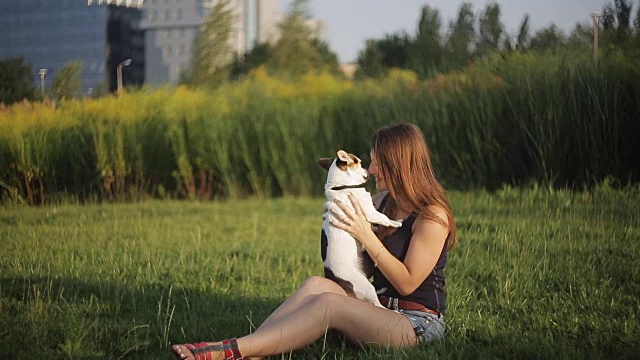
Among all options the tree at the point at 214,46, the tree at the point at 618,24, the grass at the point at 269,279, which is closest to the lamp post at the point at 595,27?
the tree at the point at 618,24

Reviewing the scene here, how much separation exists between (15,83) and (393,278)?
10.3m

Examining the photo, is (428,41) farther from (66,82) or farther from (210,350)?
(210,350)

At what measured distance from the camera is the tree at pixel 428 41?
50.6ft

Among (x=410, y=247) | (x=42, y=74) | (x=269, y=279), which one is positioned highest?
(x=42, y=74)

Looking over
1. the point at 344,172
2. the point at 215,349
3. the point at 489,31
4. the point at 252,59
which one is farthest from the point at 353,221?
the point at 252,59

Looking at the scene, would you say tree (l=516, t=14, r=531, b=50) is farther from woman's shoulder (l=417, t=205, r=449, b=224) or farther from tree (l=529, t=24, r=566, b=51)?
woman's shoulder (l=417, t=205, r=449, b=224)

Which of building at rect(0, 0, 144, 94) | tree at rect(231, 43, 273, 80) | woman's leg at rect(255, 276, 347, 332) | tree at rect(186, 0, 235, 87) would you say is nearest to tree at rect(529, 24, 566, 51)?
building at rect(0, 0, 144, 94)

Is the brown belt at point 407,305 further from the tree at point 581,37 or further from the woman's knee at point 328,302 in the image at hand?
the tree at point 581,37

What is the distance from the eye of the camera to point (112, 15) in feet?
56.4

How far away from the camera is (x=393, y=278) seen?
12.4ft

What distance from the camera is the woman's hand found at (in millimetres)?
3715

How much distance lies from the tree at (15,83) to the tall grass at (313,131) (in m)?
0.39

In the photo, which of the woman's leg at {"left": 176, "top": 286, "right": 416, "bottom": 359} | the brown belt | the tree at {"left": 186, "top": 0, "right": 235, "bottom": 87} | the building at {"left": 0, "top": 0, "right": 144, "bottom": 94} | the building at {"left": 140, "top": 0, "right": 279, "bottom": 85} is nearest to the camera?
the woman's leg at {"left": 176, "top": 286, "right": 416, "bottom": 359}

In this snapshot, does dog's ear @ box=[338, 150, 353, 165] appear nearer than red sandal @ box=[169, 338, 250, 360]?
No
